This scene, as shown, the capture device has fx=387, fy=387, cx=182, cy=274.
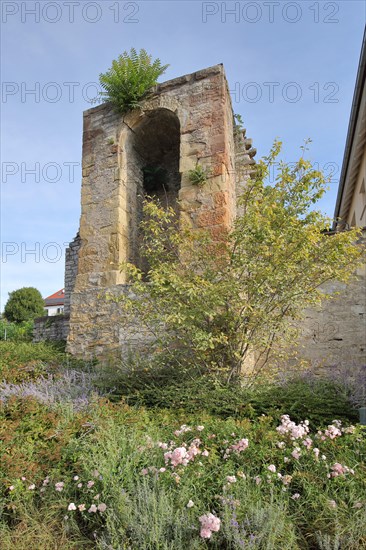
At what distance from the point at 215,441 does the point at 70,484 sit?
3.45 ft

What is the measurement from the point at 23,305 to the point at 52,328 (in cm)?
1687

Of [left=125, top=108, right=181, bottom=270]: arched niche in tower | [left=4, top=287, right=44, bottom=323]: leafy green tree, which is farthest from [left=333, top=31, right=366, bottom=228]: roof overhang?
[left=4, top=287, right=44, bottom=323]: leafy green tree

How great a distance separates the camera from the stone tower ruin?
18.6 feet

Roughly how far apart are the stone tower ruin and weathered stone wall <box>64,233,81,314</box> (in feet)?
11.9

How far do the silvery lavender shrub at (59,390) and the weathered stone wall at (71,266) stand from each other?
16.5 feet

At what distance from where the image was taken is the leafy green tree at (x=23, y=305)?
23.2m

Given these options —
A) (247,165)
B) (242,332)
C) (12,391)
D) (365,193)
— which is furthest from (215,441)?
(365,193)

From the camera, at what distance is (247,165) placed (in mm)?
7215

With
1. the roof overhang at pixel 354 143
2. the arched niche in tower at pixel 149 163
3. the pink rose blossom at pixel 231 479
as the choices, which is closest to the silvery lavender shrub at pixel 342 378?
the pink rose blossom at pixel 231 479

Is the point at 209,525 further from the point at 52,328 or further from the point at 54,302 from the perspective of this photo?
→ the point at 54,302

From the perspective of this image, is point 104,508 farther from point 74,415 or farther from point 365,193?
point 365,193

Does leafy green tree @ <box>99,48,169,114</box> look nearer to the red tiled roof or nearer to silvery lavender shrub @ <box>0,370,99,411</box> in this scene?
silvery lavender shrub @ <box>0,370,99,411</box>

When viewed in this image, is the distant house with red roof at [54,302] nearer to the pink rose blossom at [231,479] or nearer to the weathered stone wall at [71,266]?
the weathered stone wall at [71,266]

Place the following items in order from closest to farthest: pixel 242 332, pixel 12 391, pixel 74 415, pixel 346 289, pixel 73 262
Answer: pixel 74 415 < pixel 12 391 < pixel 242 332 < pixel 346 289 < pixel 73 262
